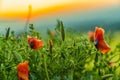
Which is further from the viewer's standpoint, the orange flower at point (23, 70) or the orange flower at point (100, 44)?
the orange flower at point (100, 44)

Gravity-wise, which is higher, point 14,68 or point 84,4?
point 84,4

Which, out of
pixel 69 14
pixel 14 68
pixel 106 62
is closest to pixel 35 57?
pixel 14 68

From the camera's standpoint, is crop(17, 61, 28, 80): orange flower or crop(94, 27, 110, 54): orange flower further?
crop(94, 27, 110, 54): orange flower

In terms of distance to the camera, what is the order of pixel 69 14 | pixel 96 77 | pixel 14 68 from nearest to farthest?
1. pixel 96 77
2. pixel 14 68
3. pixel 69 14

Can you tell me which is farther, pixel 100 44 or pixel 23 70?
pixel 100 44

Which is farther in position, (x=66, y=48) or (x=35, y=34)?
(x=35, y=34)

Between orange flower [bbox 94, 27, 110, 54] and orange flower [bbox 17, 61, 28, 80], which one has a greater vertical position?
orange flower [bbox 94, 27, 110, 54]

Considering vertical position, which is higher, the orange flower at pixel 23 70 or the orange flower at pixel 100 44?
the orange flower at pixel 100 44

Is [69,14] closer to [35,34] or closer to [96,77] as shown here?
[35,34]

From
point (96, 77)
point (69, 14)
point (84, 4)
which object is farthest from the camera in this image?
point (84, 4)

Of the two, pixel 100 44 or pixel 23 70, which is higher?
pixel 100 44
